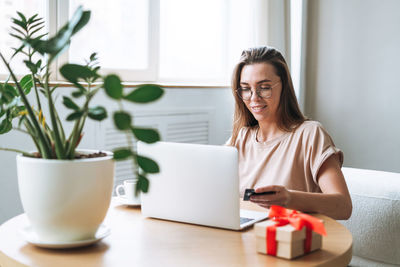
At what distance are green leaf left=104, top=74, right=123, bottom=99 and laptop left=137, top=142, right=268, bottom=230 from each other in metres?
0.49

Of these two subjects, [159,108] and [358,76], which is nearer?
[159,108]

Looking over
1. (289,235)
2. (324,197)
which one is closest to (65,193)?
(289,235)

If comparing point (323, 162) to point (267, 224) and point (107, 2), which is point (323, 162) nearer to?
point (267, 224)

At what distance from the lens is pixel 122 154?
0.89 metres

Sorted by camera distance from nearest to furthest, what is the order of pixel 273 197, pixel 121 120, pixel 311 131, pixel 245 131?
pixel 121 120 < pixel 273 197 < pixel 311 131 < pixel 245 131

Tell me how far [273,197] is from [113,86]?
70cm

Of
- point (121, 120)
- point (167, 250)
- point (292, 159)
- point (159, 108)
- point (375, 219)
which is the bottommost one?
point (375, 219)

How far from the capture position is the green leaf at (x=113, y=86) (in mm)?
841

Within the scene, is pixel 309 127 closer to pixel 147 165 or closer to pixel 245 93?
pixel 245 93

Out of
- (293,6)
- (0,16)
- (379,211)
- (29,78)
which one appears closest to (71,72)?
(29,78)

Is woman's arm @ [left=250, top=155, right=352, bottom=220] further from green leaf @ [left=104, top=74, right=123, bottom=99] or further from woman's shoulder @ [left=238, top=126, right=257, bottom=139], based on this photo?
green leaf @ [left=104, top=74, right=123, bottom=99]

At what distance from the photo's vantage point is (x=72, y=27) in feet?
2.95

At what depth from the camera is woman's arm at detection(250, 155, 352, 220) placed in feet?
4.64

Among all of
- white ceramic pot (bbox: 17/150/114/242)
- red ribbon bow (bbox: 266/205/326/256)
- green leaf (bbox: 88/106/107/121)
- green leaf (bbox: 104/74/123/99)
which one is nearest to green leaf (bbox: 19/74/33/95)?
white ceramic pot (bbox: 17/150/114/242)
